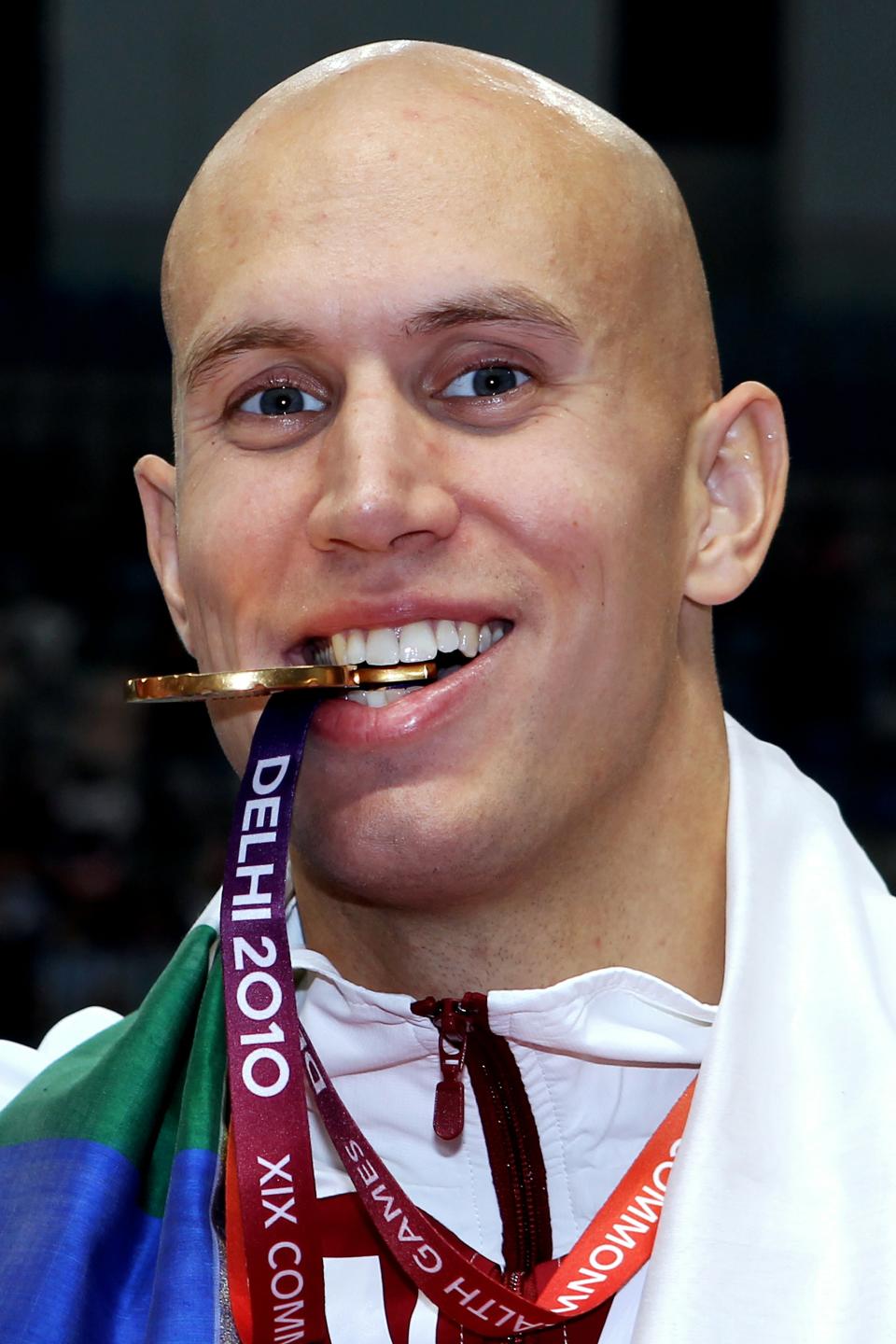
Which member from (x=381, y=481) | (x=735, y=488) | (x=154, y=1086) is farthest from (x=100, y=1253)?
(x=735, y=488)

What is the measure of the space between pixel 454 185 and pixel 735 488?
448 millimetres

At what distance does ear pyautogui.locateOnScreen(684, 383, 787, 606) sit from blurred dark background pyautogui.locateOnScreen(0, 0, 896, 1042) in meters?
5.00

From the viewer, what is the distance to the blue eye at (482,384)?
5.35 ft

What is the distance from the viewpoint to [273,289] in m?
1.62

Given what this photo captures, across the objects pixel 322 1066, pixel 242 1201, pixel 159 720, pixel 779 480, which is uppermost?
pixel 159 720

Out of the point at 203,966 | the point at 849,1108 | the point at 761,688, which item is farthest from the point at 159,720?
the point at 849,1108

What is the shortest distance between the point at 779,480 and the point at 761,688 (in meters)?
6.00

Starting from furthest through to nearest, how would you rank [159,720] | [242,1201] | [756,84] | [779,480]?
1. [756,84]
2. [159,720]
3. [779,480]
4. [242,1201]

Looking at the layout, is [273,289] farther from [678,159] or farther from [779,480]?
[678,159]

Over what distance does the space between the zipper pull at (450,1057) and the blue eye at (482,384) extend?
57 centimetres

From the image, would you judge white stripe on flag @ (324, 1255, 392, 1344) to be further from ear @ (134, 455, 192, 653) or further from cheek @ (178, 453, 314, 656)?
ear @ (134, 455, 192, 653)

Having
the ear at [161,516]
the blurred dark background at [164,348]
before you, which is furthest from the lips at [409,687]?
the blurred dark background at [164,348]

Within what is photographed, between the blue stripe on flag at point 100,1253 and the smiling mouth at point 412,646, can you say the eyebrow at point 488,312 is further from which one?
the blue stripe on flag at point 100,1253

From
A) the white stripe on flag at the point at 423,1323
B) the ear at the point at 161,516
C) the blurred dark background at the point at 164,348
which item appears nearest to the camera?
the white stripe on flag at the point at 423,1323
